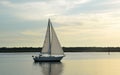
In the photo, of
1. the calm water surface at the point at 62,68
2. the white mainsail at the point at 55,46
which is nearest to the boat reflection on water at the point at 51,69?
the calm water surface at the point at 62,68

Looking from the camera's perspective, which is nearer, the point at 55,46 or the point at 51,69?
the point at 51,69

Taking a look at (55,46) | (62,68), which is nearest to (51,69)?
(62,68)

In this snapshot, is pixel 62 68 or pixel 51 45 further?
pixel 51 45

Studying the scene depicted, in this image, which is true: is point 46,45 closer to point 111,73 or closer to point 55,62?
point 55,62

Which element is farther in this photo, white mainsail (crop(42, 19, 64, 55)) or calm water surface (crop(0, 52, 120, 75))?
white mainsail (crop(42, 19, 64, 55))

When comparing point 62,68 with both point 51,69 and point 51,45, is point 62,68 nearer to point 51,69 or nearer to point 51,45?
point 51,69

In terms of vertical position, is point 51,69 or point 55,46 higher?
point 55,46

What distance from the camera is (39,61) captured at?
8388 cm

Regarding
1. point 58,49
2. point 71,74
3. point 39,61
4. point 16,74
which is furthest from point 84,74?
point 39,61

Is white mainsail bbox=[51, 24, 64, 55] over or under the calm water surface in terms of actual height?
over

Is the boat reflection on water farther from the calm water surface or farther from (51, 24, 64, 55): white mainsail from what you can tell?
(51, 24, 64, 55): white mainsail

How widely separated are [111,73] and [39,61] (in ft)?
104

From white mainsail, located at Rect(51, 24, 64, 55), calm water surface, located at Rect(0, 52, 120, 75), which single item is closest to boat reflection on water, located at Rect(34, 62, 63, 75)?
calm water surface, located at Rect(0, 52, 120, 75)

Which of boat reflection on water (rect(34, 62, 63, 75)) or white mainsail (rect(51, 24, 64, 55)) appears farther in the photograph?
A: white mainsail (rect(51, 24, 64, 55))
